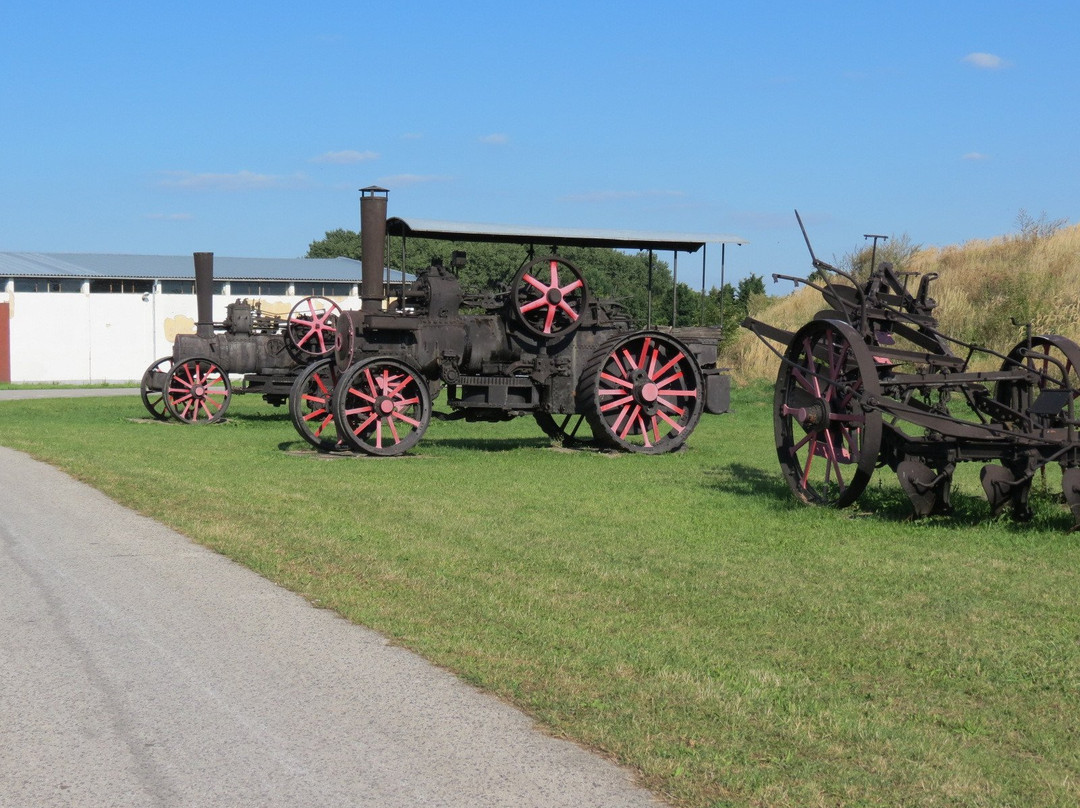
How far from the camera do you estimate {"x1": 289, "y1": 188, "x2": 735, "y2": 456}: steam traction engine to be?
1683 cm

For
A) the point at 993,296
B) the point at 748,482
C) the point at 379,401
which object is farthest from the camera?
the point at 993,296

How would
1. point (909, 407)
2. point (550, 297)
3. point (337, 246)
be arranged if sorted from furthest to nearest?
point (337, 246) < point (550, 297) < point (909, 407)

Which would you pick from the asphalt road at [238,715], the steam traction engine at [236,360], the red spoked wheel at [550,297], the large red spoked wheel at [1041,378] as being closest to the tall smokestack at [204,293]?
the steam traction engine at [236,360]

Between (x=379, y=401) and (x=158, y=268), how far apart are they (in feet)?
158

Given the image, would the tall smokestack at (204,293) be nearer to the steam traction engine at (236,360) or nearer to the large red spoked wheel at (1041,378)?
the steam traction engine at (236,360)

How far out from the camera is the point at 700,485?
13.6m

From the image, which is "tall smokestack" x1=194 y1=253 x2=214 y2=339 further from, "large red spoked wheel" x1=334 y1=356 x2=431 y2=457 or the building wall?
the building wall

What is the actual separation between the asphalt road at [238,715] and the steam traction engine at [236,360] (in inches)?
640

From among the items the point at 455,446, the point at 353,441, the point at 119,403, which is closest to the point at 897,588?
the point at 353,441

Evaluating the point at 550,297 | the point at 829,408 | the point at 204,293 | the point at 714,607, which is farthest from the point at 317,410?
the point at 714,607

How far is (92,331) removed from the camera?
48.9m

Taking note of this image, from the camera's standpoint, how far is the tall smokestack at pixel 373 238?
1789cm

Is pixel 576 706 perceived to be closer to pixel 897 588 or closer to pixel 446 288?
pixel 897 588

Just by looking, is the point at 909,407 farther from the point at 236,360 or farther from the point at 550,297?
the point at 236,360
